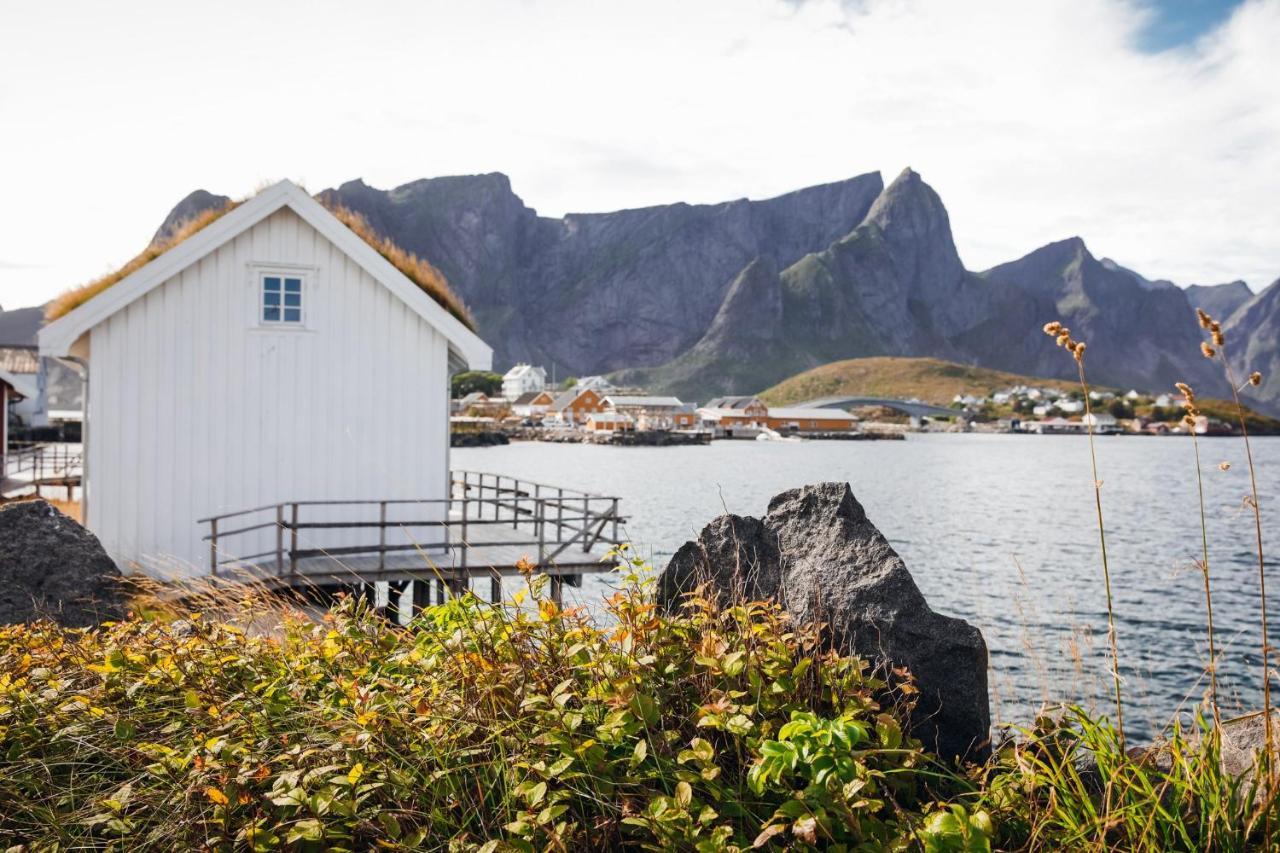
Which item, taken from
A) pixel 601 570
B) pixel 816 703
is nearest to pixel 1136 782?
pixel 816 703

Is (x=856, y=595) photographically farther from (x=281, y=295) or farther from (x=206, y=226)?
(x=206, y=226)

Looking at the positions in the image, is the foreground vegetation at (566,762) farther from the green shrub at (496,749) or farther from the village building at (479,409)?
the village building at (479,409)

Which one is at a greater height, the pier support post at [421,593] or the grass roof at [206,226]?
the grass roof at [206,226]

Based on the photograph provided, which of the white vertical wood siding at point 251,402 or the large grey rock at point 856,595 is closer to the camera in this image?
the large grey rock at point 856,595

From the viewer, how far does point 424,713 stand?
379 cm

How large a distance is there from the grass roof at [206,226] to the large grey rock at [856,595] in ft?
37.7

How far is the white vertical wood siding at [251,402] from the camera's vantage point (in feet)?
49.3

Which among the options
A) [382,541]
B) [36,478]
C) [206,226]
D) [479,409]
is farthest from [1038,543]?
[479,409]

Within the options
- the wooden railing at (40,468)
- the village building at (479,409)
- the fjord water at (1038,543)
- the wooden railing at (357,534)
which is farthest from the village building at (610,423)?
the wooden railing at (357,534)

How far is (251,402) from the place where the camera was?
1560 centimetres

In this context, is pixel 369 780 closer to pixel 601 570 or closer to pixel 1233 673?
pixel 601 570

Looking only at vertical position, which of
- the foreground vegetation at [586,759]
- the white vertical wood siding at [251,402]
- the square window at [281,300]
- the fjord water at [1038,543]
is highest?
the square window at [281,300]

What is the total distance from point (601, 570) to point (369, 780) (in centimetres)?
1265

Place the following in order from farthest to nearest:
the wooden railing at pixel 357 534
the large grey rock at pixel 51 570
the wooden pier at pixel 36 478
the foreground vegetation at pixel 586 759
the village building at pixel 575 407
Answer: the village building at pixel 575 407 → the wooden pier at pixel 36 478 → the wooden railing at pixel 357 534 → the large grey rock at pixel 51 570 → the foreground vegetation at pixel 586 759
